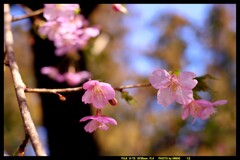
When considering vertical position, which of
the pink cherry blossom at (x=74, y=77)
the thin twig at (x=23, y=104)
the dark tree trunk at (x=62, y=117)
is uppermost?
the pink cherry blossom at (x=74, y=77)

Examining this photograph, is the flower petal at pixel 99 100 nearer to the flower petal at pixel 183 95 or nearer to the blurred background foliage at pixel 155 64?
the flower petal at pixel 183 95

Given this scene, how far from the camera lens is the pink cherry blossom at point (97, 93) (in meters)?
0.92

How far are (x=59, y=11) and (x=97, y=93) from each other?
61cm

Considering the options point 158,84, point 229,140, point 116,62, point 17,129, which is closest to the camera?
point 158,84

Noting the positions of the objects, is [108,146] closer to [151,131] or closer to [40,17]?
[151,131]

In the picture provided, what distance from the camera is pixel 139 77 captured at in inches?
322

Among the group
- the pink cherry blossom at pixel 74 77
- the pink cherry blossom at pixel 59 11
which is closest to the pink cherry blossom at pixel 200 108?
the pink cherry blossom at pixel 59 11

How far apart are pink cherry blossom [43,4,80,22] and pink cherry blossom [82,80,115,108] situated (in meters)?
0.58

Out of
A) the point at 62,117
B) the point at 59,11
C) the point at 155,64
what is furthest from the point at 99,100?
the point at 155,64

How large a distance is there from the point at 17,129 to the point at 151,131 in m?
2.41

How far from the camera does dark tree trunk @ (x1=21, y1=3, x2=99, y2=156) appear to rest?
6.97ft

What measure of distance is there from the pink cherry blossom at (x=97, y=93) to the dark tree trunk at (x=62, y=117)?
1170mm

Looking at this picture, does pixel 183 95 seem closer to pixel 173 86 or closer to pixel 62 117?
pixel 173 86

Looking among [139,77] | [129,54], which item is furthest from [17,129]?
[129,54]
